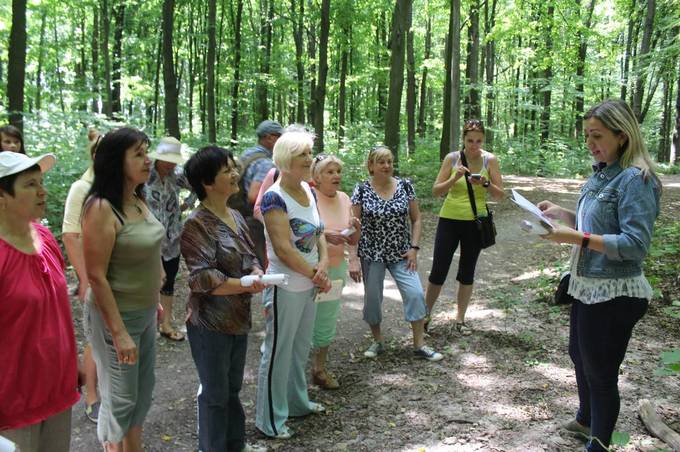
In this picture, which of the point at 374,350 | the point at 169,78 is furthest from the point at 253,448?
the point at 169,78

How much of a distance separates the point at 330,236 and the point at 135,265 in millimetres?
1805

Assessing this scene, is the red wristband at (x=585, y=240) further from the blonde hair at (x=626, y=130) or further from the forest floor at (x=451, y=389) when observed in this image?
the forest floor at (x=451, y=389)

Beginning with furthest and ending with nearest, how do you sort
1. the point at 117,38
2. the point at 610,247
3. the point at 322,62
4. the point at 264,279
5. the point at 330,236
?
the point at 117,38
the point at 322,62
the point at 330,236
the point at 264,279
the point at 610,247

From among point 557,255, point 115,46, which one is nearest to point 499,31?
point 557,255

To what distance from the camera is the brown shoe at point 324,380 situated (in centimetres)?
436

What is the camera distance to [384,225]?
4723 millimetres

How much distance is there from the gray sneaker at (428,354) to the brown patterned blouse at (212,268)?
2273 millimetres

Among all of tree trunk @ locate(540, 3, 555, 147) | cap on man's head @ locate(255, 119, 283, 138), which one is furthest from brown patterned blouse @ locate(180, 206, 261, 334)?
tree trunk @ locate(540, 3, 555, 147)

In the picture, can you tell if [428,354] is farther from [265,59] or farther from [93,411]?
[265,59]

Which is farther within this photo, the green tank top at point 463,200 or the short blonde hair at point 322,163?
the green tank top at point 463,200

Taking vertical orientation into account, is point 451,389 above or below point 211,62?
below

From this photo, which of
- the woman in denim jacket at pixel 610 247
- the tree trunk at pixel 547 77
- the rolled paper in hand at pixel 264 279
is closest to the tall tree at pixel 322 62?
the tree trunk at pixel 547 77

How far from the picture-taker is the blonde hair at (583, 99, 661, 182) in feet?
8.87

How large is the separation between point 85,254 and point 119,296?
0.29 metres
